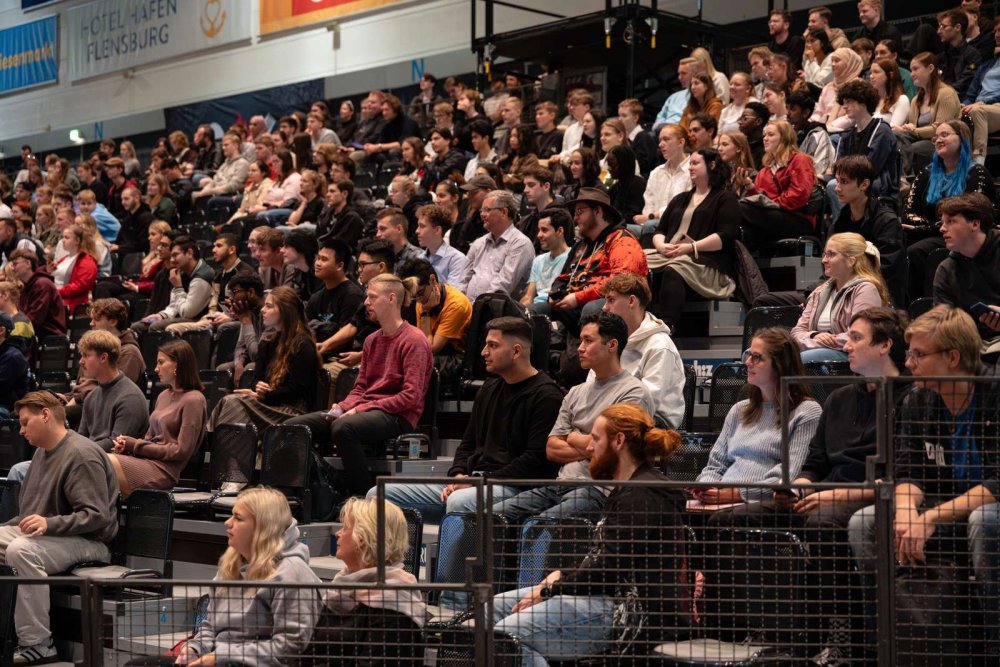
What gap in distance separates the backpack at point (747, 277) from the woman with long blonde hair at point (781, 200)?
450 mm

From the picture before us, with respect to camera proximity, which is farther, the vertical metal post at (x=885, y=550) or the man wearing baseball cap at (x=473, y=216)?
the man wearing baseball cap at (x=473, y=216)

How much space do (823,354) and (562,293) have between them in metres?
1.91

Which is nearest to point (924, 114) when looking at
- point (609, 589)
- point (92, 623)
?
point (609, 589)

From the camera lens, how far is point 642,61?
14.1 metres

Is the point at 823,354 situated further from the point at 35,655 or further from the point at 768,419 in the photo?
the point at 35,655

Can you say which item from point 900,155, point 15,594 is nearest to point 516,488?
point 15,594

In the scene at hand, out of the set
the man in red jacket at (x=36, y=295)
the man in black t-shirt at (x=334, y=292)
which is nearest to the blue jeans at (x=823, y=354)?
the man in black t-shirt at (x=334, y=292)

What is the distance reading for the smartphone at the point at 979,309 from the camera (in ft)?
18.4

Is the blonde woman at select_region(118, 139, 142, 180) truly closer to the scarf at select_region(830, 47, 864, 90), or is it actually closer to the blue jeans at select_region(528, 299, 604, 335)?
the scarf at select_region(830, 47, 864, 90)

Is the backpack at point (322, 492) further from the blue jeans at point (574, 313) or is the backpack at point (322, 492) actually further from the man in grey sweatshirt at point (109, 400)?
the blue jeans at point (574, 313)

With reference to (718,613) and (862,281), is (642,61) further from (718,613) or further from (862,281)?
(718,613)

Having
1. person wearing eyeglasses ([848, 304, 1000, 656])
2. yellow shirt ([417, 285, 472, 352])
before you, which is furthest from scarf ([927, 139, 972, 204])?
person wearing eyeglasses ([848, 304, 1000, 656])

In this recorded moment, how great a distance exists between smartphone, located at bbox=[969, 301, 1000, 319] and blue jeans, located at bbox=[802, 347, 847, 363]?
2.01ft

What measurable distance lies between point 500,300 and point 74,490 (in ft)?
8.73
